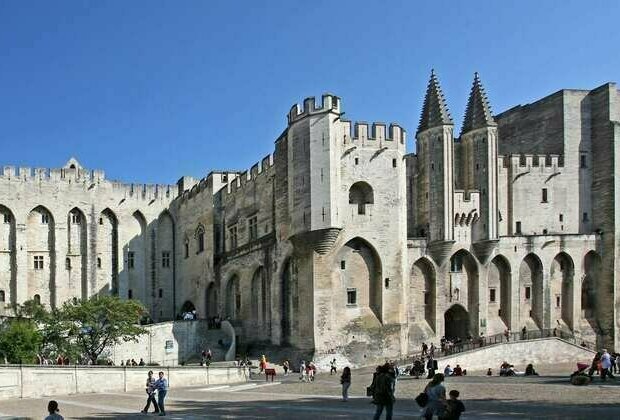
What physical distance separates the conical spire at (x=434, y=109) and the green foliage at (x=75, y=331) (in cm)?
1961

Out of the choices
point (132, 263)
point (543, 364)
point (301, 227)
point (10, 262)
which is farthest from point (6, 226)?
point (543, 364)

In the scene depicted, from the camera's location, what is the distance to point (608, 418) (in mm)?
16922

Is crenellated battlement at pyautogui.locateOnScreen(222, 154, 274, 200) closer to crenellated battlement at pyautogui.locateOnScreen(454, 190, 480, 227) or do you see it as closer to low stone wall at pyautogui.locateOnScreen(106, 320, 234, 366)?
low stone wall at pyautogui.locateOnScreen(106, 320, 234, 366)

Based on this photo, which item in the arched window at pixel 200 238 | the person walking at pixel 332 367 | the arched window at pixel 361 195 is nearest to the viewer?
the person walking at pixel 332 367

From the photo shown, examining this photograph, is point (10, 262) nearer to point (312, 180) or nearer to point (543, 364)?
point (312, 180)

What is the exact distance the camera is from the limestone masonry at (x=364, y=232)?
4075cm

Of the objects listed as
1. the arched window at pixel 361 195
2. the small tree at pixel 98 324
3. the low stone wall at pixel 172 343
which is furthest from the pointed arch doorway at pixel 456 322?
the small tree at pixel 98 324

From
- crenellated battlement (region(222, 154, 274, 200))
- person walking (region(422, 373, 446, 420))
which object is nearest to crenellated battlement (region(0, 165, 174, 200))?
crenellated battlement (region(222, 154, 274, 200))

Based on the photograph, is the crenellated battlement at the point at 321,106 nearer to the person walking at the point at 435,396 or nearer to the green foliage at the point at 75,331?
the green foliage at the point at 75,331

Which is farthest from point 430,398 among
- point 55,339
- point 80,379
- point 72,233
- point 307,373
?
point 72,233

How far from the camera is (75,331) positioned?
4012cm

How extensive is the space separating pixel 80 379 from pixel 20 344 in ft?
31.1

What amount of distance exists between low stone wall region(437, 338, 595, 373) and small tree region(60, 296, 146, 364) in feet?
52.7

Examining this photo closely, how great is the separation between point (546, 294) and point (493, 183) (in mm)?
7496
